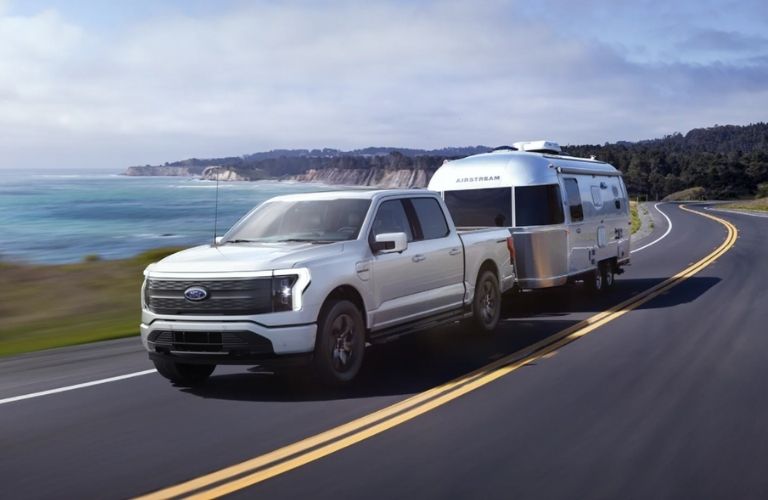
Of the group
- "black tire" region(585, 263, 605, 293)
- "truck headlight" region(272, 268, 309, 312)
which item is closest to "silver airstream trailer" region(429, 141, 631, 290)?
"black tire" region(585, 263, 605, 293)

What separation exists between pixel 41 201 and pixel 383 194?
151 ft

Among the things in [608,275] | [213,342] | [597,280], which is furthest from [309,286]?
[608,275]

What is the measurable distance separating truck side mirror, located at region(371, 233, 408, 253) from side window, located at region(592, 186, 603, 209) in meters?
8.75

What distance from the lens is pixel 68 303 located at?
1622 centimetres

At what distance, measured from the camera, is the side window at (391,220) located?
9.45 m

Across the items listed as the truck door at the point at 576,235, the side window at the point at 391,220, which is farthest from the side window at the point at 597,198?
the side window at the point at 391,220

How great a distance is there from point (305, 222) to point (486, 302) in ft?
10.9

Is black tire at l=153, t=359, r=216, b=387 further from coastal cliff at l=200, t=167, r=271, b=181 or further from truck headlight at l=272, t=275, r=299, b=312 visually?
coastal cliff at l=200, t=167, r=271, b=181

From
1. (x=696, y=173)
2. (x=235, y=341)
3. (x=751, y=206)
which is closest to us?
(x=235, y=341)

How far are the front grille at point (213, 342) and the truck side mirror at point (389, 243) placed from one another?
176 cm

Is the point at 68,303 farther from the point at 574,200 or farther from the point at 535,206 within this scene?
the point at 574,200

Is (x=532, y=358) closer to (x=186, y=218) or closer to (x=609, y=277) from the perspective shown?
(x=609, y=277)

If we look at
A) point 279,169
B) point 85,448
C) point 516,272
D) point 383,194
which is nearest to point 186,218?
point 279,169

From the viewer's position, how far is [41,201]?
51125mm
